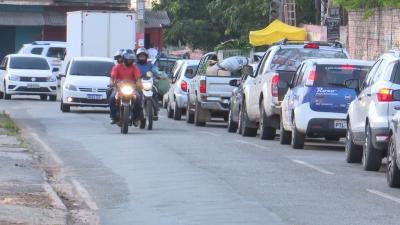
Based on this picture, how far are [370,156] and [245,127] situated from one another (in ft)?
28.9

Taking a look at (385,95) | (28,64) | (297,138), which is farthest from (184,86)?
(385,95)

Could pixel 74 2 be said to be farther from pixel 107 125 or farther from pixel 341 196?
pixel 341 196

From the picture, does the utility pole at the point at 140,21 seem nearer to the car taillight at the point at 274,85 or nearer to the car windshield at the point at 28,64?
the car windshield at the point at 28,64

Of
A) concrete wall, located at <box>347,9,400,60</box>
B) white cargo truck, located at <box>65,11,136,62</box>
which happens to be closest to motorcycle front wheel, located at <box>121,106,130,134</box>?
concrete wall, located at <box>347,9,400,60</box>

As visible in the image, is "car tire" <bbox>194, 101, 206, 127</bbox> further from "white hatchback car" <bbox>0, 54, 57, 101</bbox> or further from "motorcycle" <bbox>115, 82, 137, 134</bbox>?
"white hatchback car" <bbox>0, 54, 57, 101</bbox>

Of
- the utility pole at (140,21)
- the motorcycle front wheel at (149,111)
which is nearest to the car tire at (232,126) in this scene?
the motorcycle front wheel at (149,111)

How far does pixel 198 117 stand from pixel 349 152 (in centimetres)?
1162

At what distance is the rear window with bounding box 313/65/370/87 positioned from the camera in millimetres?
22016

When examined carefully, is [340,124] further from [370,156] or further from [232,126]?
[232,126]

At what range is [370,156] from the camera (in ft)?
59.3

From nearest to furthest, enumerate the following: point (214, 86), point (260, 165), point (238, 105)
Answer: point (260, 165) < point (238, 105) < point (214, 86)

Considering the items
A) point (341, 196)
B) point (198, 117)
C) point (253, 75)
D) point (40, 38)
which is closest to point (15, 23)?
point (40, 38)

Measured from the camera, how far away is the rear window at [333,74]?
22.0 meters

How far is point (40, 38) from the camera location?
72.1 metres
